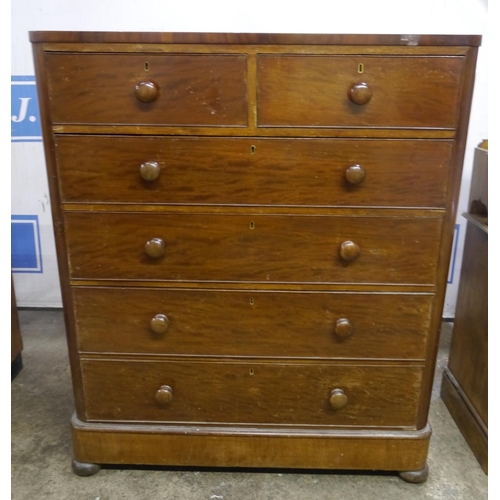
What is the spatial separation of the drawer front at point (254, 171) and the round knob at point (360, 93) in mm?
104

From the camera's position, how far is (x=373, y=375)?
145cm

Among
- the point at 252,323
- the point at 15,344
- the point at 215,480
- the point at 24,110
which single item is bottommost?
the point at 215,480

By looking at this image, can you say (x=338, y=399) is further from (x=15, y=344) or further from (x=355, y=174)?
(x=15, y=344)

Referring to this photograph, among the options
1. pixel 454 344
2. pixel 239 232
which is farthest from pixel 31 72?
pixel 454 344

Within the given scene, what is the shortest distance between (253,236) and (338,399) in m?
0.54

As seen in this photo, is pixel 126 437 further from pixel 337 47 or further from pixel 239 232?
pixel 337 47

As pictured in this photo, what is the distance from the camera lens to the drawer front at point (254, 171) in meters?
1.27

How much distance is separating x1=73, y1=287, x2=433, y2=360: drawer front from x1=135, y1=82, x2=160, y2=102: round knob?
20.6 inches

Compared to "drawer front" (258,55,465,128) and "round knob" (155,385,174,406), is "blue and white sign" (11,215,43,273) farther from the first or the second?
"drawer front" (258,55,465,128)

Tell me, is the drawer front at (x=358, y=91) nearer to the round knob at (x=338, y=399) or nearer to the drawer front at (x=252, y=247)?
the drawer front at (x=252, y=247)

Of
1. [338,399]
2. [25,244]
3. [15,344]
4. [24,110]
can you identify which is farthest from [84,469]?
[24,110]

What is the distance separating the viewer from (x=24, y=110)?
2.28m

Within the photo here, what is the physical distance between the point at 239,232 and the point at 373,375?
0.58 meters

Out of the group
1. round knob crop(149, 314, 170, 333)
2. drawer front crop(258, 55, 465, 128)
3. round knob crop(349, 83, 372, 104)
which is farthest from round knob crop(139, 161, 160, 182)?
round knob crop(349, 83, 372, 104)
